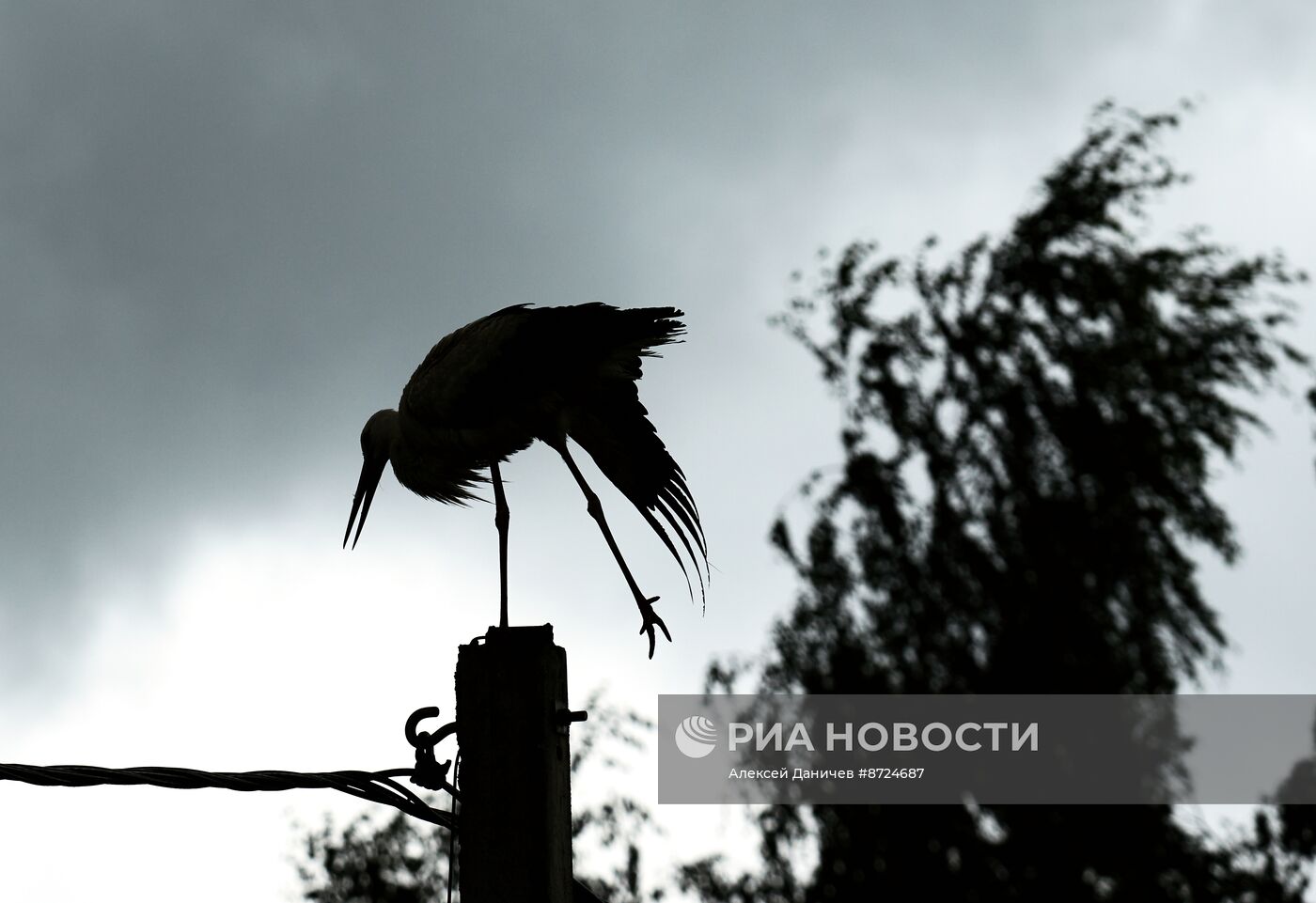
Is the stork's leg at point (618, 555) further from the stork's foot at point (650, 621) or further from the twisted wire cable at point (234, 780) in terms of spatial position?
the twisted wire cable at point (234, 780)

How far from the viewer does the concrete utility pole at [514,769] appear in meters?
2.73

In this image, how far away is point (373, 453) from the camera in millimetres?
6684

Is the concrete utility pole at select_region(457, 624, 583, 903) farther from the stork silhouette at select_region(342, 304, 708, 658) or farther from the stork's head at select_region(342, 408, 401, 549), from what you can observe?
the stork's head at select_region(342, 408, 401, 549)

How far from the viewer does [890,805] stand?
1264 cm

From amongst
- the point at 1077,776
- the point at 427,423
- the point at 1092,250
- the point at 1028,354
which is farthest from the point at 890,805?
the point at 427,423

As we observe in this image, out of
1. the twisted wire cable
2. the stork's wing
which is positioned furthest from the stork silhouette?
the twisted wire cable

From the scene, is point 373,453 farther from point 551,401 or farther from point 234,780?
point 234,780

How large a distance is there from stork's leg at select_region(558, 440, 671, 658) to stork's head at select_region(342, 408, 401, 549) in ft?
3.20

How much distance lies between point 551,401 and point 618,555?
0.96 meters

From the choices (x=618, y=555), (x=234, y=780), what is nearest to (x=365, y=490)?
(x=618, y=555)

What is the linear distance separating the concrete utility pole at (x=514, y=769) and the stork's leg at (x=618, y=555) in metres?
1.80

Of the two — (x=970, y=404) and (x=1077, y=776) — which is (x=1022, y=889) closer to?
(x=1077, y=776)

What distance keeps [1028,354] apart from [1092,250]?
116 centimetres

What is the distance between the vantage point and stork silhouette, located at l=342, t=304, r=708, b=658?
5.63 metres
